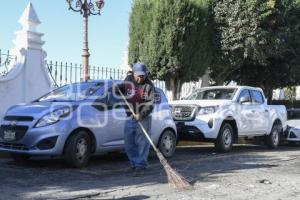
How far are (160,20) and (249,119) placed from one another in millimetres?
5970

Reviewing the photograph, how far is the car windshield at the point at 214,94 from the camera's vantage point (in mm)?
14523

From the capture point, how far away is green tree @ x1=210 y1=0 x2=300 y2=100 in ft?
66.4

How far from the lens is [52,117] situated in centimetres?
961

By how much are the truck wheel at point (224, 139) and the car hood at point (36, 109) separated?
5.01 metres

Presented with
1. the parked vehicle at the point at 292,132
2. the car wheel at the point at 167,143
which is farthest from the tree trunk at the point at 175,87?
the car wheel at the point at 167,143

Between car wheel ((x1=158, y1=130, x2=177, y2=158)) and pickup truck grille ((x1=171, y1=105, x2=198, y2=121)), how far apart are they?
168 cm

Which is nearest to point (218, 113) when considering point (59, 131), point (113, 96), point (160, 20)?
point (113, 96)

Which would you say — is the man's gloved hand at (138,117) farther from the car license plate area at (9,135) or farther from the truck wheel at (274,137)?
the truck wheel at (274,137)

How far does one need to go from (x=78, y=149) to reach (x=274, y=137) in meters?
8.29

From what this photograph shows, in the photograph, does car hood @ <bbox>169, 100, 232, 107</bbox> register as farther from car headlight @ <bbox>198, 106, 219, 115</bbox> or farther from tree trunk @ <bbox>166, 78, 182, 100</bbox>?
tree trunk @ <bbox>166, 78, 182, 100</bbox>

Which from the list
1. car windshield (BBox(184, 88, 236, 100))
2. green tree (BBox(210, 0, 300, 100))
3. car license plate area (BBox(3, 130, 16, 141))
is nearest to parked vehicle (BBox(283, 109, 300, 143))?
car windshield (BBox(184, 88, 236, 100))

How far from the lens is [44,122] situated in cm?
956

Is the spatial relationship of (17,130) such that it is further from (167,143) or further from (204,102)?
(204,102)

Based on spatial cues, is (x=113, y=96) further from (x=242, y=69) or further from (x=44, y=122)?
(x=242, y=69)
